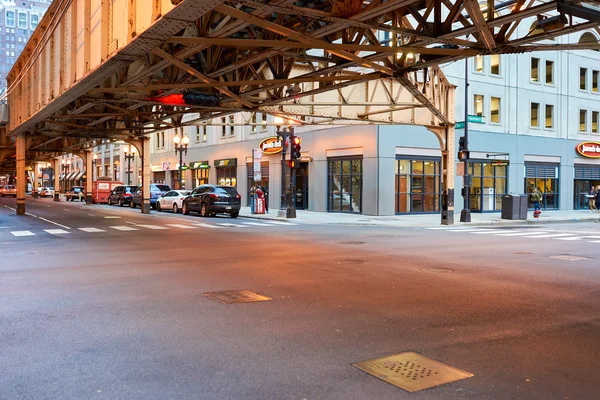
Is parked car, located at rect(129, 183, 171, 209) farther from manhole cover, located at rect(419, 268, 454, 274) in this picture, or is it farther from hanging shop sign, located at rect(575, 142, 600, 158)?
hanging shop sign, located at rect(575, 142, 600, 158)

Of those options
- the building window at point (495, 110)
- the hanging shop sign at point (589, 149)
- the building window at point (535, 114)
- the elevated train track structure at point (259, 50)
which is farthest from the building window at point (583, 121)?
the elevated train track structure at point (259, 50)

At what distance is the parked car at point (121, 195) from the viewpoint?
143 feet

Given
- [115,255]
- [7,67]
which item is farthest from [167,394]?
[7,67]

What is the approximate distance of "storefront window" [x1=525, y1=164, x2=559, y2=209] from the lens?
37.0 meters

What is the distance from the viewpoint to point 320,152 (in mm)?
34031

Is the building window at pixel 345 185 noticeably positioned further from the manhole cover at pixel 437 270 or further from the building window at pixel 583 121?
the manhole cover at pixel 437 270

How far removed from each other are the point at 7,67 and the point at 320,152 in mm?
175222

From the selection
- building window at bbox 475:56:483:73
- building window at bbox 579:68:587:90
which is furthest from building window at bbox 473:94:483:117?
building window at bbox 579:68:587:90

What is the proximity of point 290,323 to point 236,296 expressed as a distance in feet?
5.83

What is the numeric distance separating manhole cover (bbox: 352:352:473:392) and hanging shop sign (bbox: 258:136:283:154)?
31.3 m

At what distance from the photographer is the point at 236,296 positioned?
8.10 m

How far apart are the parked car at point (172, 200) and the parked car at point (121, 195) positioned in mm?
7671

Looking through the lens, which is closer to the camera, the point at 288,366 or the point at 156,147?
the point at 288,366

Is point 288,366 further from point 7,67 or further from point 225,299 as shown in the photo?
point 7,67
